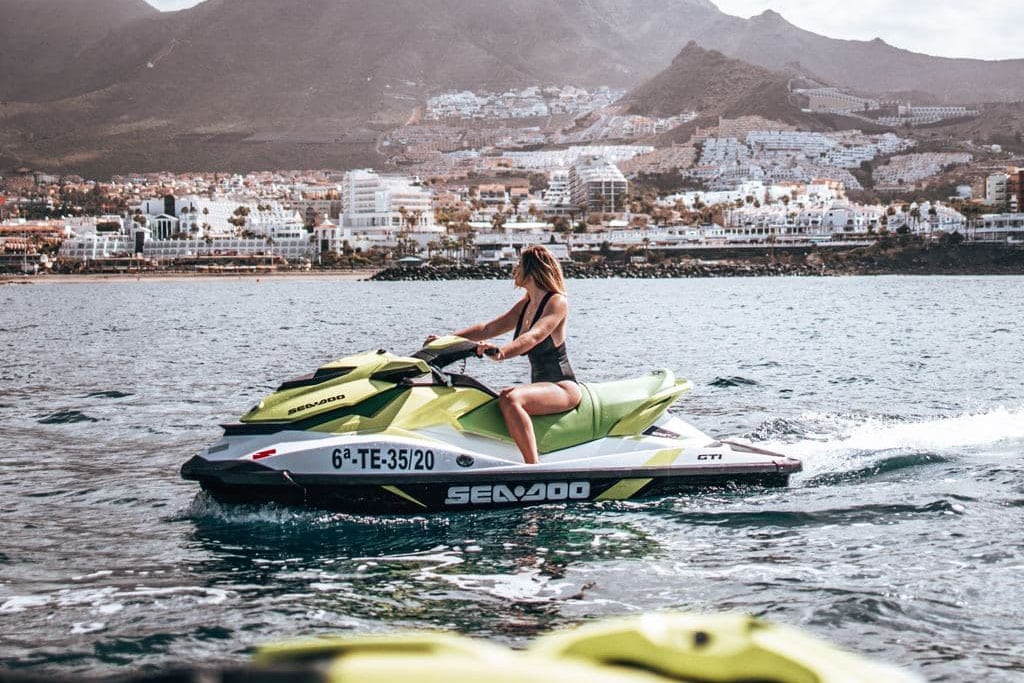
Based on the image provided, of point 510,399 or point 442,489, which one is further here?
point 510,399

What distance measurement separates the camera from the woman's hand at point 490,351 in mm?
7699

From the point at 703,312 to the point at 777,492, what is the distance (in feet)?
163

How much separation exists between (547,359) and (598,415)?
56 centimetres

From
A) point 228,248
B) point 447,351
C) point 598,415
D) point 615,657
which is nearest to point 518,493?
point 598,415

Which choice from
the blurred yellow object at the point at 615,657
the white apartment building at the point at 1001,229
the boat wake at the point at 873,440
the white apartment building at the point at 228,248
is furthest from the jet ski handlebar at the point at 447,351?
the white apartment building at the point at 228,248

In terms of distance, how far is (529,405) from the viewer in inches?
Answer: 317

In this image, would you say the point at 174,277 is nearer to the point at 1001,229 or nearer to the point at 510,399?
the point at 1001,229

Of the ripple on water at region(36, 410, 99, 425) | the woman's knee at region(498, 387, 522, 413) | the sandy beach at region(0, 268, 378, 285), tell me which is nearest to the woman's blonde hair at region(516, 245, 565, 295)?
the woman's knee at region(498, 387, 522, 413)

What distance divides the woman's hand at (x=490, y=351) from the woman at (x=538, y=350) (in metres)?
0.03

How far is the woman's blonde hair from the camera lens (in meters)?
8.11

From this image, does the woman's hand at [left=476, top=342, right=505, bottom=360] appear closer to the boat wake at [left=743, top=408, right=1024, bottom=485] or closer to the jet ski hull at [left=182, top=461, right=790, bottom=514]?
the jet ski hull at [left=182, top=461, right=790, bottom=514]

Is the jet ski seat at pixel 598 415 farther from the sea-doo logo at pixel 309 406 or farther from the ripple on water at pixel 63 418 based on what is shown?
the ripple on water at pixel 63 418

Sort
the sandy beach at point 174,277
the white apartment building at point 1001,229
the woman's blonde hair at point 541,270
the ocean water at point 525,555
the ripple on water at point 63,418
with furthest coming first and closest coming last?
the white apartment building at point 1001,229
the sandy beach at point 174,277
the ripple on water at point 63,418
the woman's blonde hair at point 541,270
the ocean water at point 525,555

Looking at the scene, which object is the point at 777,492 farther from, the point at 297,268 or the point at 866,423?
the point at 297,268
